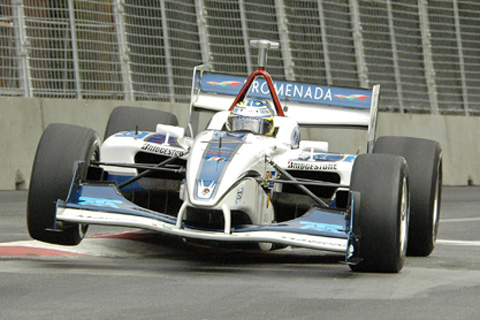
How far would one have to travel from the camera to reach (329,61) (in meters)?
18.8

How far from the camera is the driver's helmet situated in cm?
874

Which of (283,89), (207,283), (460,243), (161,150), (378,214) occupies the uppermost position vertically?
(283,89)

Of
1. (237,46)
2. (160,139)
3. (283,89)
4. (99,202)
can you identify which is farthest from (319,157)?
(237,46)

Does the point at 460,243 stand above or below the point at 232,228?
below

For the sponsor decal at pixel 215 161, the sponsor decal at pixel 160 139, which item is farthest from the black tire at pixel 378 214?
the sponsor decal at pixel 160 139

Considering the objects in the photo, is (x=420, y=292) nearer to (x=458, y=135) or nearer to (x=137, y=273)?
(x=137, y=273)

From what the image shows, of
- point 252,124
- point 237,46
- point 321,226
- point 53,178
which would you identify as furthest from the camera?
point 237,46

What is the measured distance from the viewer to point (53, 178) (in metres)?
7.53

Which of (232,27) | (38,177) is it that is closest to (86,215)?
(38,177)

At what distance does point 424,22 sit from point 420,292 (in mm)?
14657

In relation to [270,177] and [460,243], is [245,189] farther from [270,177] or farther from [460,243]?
[460,243]

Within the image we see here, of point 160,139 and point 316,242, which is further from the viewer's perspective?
point 160,139

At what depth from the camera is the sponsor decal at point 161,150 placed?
8508 millimetres

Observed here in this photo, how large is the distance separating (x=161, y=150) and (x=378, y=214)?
6.86 feet
